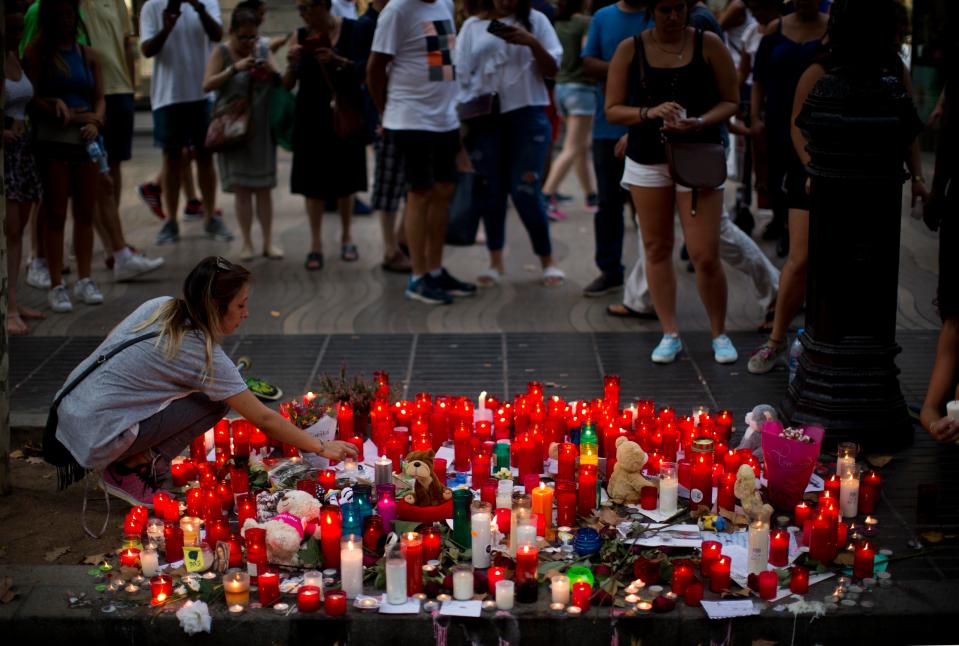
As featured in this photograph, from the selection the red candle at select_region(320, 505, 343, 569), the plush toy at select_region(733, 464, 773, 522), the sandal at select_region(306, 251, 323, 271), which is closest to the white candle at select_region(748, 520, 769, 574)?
the plush toy at select_region(733, 464, 773, 522)

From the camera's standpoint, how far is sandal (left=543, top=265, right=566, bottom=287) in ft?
30.4

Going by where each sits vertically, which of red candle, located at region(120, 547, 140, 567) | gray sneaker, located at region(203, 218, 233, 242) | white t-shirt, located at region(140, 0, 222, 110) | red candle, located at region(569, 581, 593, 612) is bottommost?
gray sneaker, located at region(203, 218, 233, 242)

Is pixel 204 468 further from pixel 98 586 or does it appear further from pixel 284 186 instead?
pixel 284 186

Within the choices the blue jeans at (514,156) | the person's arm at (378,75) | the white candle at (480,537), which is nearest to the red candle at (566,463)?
the white candle at (480,537)

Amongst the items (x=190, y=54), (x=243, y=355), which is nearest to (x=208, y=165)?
(x=190, y=54)

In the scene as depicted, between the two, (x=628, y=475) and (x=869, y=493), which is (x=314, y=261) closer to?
(x=628, y=475)

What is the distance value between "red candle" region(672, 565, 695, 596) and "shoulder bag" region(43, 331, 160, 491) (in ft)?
7.56

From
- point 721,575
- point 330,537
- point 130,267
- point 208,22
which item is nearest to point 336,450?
point 330,537

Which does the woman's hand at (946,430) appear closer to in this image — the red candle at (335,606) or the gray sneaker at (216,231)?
the red candle at (335,606)

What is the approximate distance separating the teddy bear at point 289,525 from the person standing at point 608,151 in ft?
13.4

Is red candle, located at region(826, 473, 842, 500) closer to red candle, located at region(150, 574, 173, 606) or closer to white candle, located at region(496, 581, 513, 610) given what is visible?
white candle, located at region(496, 581, 513, 610)

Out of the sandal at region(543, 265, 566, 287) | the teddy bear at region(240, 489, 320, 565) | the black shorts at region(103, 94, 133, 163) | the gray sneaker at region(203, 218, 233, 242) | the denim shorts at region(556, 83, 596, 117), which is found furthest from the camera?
the denim shorts at region(556, 83, 596, 117)

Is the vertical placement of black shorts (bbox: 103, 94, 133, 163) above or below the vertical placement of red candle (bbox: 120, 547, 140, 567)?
above

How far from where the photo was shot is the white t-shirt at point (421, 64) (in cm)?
830
